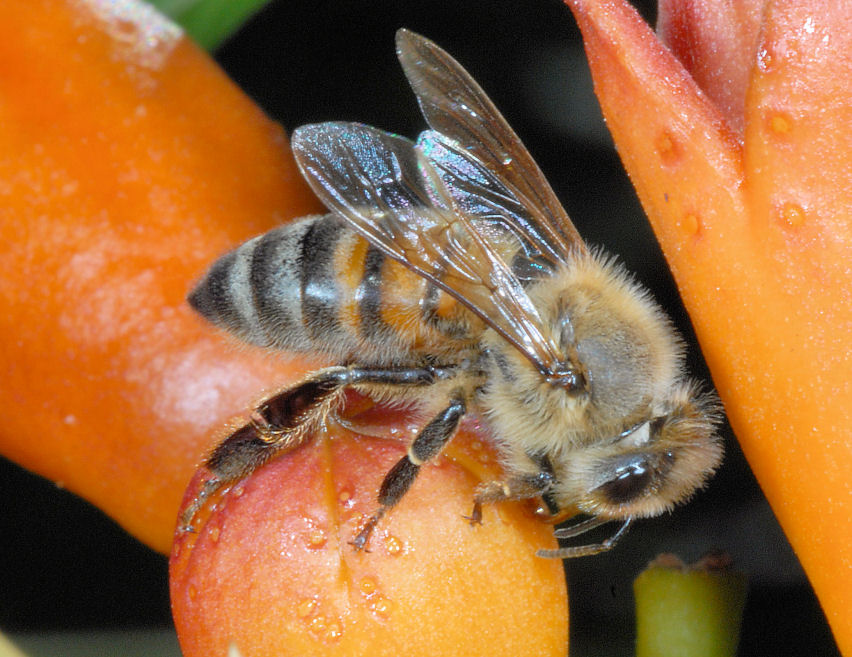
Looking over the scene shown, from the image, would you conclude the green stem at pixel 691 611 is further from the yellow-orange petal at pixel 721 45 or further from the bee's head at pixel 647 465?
the yellow-orange petal at pixel 721 45

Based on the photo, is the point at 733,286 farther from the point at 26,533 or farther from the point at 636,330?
the point at 26,533

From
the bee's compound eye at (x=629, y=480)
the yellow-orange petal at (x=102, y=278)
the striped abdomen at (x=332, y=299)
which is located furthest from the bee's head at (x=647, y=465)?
the yellow-orange petal at (x=102, y=278)

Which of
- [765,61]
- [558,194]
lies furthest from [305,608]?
[558,194]

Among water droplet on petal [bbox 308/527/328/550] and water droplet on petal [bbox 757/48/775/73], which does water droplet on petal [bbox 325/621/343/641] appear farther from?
water droplet on petal [bbox 757/48/775/73]

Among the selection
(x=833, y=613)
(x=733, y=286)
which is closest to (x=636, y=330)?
(x=733, y=286)

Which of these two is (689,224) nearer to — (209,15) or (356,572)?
(356,572)
